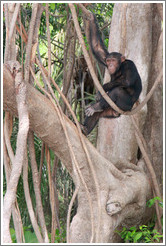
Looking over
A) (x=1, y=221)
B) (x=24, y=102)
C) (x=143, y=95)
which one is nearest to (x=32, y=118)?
(x=24, y=102)

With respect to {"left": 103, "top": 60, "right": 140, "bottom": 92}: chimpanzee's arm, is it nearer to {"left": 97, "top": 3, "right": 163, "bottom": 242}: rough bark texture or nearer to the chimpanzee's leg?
the chimpanzee's leg

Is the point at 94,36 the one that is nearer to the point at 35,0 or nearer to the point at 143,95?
the point at 143,95

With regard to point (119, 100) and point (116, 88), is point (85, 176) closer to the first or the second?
point (119, 100)

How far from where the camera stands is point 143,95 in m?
3.82

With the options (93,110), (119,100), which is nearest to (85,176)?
(93,110)

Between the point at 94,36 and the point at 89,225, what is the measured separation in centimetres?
175

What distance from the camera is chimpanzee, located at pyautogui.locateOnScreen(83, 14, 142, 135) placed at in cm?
323

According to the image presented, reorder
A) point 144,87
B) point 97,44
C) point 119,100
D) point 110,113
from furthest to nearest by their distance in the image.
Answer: point 144,87 → point 97,44 → point 110,113 → point 119,100

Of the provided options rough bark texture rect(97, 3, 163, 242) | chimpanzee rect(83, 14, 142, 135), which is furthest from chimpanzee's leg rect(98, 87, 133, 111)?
rough bark texture rect(97, 3, 163, 242)

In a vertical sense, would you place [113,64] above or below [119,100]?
above

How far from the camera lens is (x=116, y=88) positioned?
3.29 metres

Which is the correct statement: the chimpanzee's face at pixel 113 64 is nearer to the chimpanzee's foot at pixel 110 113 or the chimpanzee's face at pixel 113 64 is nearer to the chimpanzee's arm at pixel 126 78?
the chimpanzee's arm at pixel 126 78

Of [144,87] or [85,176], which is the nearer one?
[85,176]

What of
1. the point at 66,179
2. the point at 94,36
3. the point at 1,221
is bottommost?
the point at 66,179
